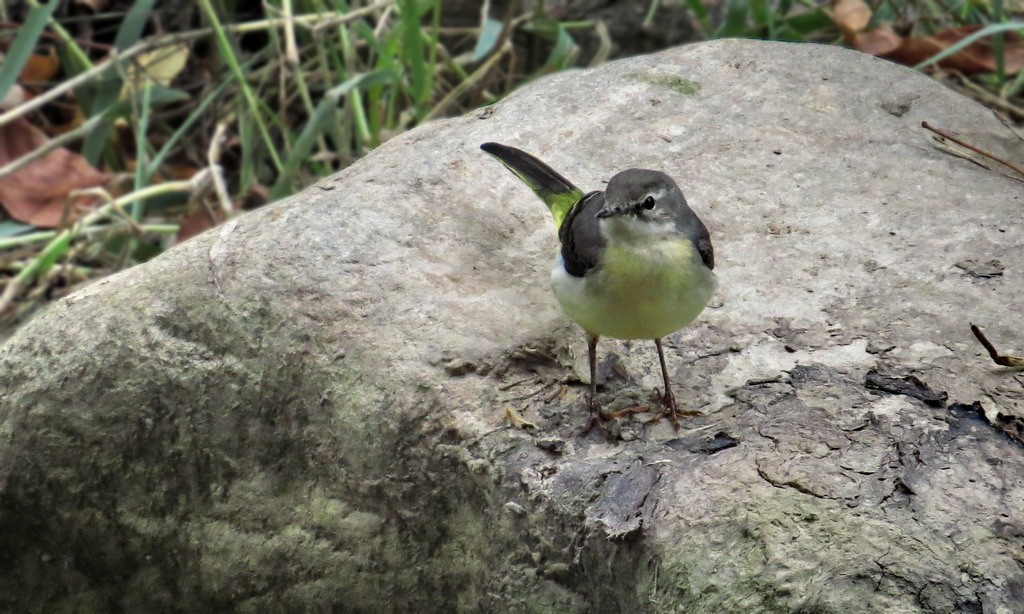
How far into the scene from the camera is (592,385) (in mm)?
3426

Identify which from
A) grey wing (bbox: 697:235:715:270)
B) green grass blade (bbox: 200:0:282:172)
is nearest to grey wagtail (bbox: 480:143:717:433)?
grey wing (bbox: 697:235:715:270)

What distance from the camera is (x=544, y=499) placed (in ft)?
10.2

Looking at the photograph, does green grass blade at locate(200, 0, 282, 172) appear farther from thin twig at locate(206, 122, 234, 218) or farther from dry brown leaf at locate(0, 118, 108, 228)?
dry brown leaf at locate(0, 118, 108, 228)

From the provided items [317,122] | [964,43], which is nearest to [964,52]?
[964,43]

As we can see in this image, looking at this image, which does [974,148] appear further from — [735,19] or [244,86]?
[244,86]

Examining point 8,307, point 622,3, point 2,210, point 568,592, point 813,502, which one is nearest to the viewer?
point 813,502

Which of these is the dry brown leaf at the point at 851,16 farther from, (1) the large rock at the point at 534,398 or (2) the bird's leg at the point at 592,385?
(2) the bird's leg at the point at 592,385

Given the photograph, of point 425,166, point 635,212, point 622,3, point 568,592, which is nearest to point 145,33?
point 622,3

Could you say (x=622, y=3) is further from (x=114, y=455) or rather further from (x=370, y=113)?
(x=114, y=455)

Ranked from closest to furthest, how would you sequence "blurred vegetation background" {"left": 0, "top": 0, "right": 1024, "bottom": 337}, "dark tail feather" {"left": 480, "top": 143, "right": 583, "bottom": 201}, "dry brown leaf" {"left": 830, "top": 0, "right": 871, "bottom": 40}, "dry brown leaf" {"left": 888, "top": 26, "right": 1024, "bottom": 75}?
"dark tail feather" {"left": 480, "top": 143, "right": 583, "bottom": 201} → "blurred vegetation background" {"left": 0, "top": 0, "right": 1024, "bottom": 337} → "dry brown leaf" {"left": 888, "top": 26, "right": 1024, "bottom": 75} → "dry brown leaf" {"left": 830, "top": 0, "right": 871, "bottom": 40}

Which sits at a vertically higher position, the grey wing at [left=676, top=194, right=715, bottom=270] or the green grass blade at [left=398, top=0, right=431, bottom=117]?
the grey wing at [left=676, top=194, right=715, bottom=270]

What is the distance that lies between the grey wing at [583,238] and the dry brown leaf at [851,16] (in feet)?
11.7

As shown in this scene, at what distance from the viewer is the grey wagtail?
3.36 m

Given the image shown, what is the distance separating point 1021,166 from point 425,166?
2208 millimetres
